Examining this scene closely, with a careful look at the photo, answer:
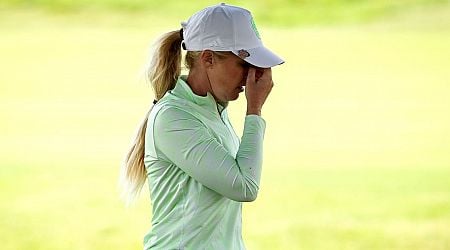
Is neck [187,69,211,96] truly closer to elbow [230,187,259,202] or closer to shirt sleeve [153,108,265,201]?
shirt sleeve [153,108,265,201]

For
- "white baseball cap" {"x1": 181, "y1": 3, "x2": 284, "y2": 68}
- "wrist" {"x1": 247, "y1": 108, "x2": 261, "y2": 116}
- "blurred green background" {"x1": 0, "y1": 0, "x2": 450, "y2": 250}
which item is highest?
"white baseball cap" {"x1": 181, "y1": 3, "x2": 284, "y2": 68}

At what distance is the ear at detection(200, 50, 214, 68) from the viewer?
1553 mm

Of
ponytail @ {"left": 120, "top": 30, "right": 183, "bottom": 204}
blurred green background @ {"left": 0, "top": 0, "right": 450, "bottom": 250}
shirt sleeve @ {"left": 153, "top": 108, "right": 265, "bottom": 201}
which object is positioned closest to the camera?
shirt sleeve @ {"left": 153, "top": 108, "right": 265, "bottom": 201}

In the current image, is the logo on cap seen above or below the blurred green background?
above

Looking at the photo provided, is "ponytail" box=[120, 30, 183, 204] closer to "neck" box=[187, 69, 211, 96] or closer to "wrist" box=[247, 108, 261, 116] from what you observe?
"neck" box=[187, 69, 211, 96]

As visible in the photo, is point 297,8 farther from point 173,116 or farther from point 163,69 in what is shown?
point 173,116

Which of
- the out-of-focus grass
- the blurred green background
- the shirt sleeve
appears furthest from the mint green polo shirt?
the out-of-focus grass

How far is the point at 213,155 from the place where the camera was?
4.92ft

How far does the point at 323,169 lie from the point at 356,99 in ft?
3.47

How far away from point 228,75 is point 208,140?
11 centimetres

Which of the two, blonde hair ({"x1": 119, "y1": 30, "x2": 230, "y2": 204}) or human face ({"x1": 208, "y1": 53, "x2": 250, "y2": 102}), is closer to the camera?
human face ({"x1": 208, "y1": 53, "x2": 250, "y2": 102})

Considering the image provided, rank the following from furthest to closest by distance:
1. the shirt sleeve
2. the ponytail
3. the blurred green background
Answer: the blurred green background, the ponytail, the shirt sleeve

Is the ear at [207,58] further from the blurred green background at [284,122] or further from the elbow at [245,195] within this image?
the blurred green background at [284,122]

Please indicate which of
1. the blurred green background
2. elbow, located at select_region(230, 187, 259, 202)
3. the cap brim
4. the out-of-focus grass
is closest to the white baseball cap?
the cap brim
